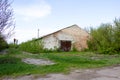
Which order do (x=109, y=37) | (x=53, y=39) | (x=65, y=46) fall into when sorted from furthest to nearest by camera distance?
(x=65, y=46), (x=53, y=39), (x=109, y=37)

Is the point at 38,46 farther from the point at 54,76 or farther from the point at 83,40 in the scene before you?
the point at 54,76

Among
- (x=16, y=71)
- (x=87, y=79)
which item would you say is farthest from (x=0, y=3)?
(x=87, y=79)

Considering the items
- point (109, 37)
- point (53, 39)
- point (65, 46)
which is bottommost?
point (65, 46)

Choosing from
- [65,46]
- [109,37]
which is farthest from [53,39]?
[109,37]

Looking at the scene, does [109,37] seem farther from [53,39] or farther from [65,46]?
[53,39]

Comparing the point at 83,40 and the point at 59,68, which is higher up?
the point at 83,40

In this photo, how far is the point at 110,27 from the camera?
28.4 m

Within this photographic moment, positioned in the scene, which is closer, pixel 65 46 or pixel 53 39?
pixel 53 39

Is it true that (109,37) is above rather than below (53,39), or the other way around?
below

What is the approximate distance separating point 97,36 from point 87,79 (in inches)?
839

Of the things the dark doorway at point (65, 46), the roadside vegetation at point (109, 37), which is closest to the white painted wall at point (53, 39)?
the dark doorway at point (65, 46)

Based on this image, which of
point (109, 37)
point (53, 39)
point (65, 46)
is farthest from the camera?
point (65, 46)

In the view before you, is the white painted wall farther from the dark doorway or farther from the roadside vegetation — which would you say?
the roadside vegetation

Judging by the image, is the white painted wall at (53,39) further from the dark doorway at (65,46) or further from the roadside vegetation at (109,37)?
the roadside vegetation at (109,37)
